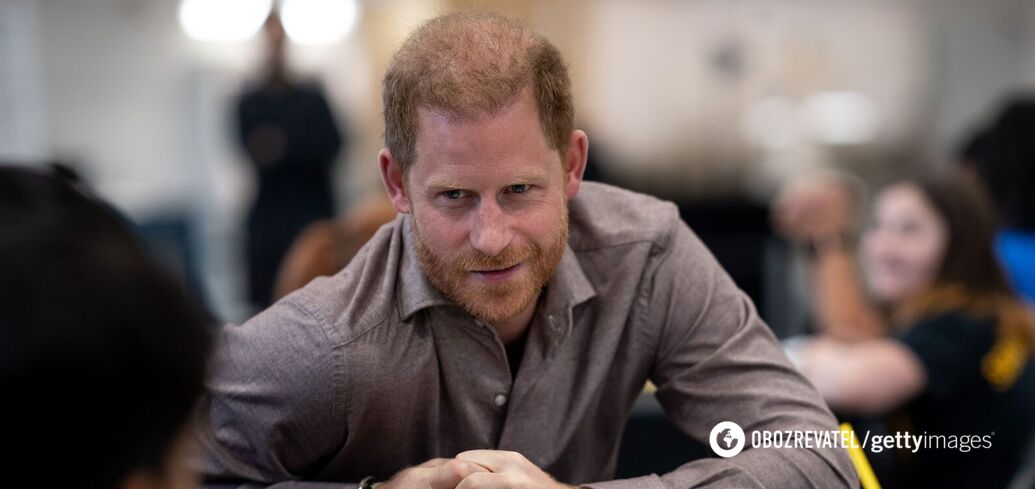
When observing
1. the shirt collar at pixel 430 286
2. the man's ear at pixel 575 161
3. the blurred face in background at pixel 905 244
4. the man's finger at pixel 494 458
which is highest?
the man's ear at pixel 575 161

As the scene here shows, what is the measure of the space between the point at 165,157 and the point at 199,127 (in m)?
0.39

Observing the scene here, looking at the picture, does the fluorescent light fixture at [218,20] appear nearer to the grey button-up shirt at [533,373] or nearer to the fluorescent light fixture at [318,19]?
the fluorescent light fixture at [318,19]

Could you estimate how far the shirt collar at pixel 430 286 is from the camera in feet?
4.65

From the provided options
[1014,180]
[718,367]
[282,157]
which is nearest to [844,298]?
[1014,180]

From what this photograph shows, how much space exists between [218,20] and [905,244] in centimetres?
666

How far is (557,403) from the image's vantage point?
1.51m

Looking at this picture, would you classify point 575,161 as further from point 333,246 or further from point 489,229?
point 333,246

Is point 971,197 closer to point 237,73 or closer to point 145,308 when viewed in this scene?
point 145,308

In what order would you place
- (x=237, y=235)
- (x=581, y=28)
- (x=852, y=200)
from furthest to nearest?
(x=581, y=28) → (x=237, y=235) → (x=852, y=200)

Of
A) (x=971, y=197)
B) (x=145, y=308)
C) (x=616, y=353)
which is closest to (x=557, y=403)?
(x=616, y=353)

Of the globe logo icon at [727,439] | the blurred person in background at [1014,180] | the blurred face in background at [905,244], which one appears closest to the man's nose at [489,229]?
the globe logo icon at [727,439]

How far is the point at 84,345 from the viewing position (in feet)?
2.56

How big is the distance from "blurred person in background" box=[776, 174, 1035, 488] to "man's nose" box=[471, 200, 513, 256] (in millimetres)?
1189
